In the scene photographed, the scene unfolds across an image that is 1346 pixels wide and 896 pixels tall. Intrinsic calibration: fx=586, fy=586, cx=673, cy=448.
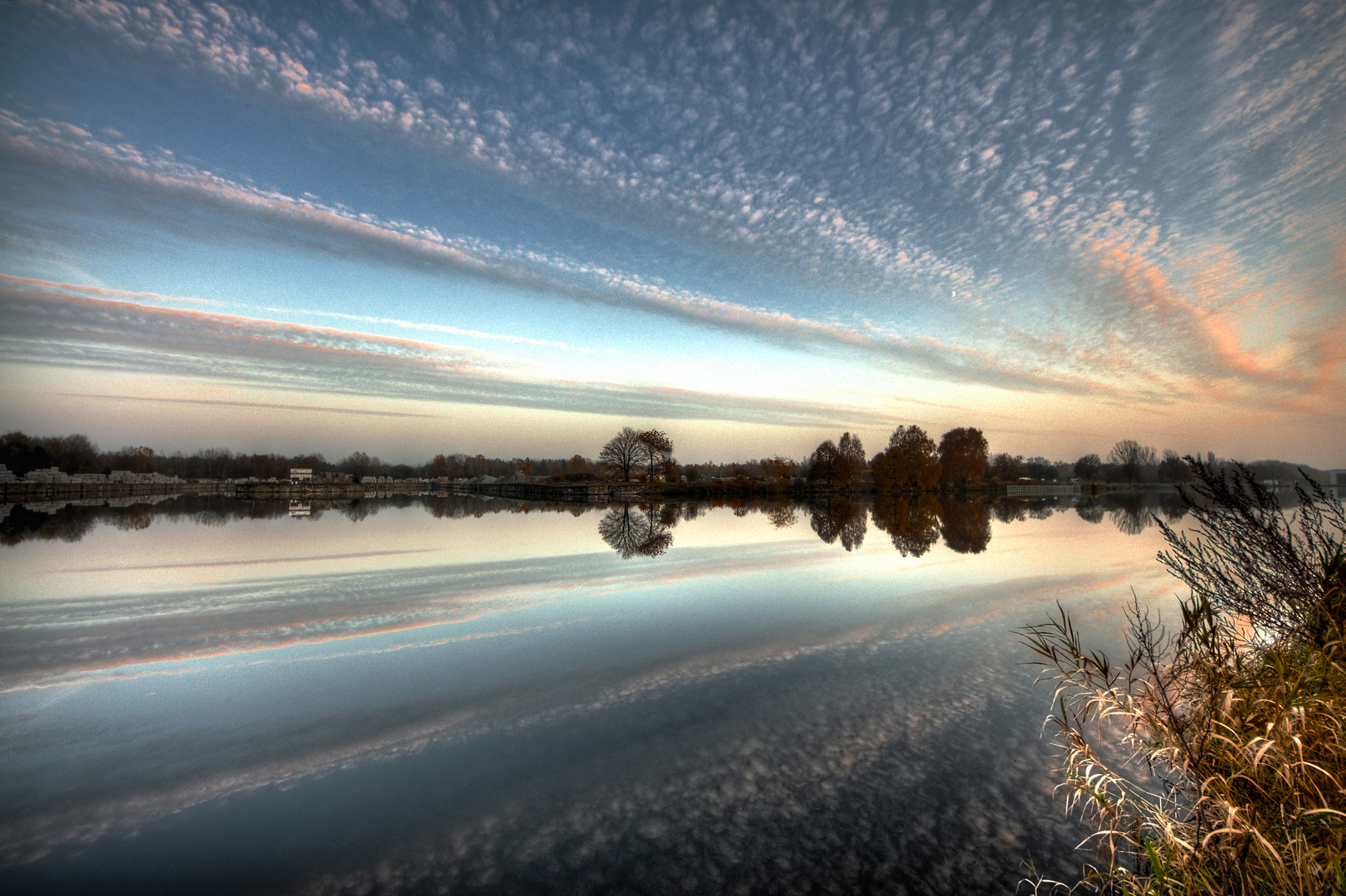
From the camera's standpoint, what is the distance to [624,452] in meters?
101

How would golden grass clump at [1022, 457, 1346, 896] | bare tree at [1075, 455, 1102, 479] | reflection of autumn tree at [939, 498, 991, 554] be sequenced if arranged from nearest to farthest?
1. golden grass clump at [1022, 457, 1346, 896]
2. reflection of autumn tree at [939, 498, 991, 554]
3. bare tree at [1075, 455, 1102, 479]

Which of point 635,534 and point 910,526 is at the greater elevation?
point 910,526

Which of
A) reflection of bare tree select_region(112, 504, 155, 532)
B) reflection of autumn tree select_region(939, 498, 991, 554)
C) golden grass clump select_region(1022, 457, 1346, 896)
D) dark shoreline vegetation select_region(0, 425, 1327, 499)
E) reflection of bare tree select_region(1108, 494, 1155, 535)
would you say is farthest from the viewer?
dark shoreline vegetation select_region(0, 425, 1327, 499)

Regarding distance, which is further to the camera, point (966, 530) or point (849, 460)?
point (849, 460)

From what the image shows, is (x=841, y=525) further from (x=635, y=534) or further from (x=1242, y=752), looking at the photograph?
(x=1242, y=752)

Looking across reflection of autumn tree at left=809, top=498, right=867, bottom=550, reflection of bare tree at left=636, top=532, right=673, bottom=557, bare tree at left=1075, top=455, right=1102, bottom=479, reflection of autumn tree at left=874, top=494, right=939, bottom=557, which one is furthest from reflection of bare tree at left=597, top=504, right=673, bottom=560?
bare tree at left=1075, top=455, right=1102, bottom=479

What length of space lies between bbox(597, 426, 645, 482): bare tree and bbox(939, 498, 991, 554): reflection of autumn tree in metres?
57.8

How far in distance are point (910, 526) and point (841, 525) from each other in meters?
4.19

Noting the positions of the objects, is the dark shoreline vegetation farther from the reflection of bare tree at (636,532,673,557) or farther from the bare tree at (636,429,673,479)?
the reflection of bare tree at (636,532,673,557)

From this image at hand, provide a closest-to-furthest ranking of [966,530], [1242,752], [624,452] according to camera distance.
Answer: [1242,752] → [966,530] → [624,452]

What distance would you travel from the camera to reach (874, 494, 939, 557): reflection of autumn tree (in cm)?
2638

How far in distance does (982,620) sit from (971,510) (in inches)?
1870

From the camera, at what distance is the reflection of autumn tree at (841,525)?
95.0ft

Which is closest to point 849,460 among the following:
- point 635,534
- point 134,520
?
point 635,534
